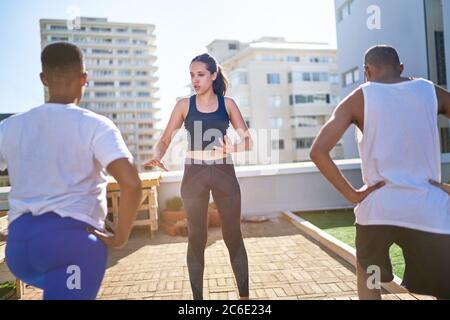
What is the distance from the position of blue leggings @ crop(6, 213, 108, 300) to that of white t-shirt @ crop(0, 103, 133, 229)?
5cm

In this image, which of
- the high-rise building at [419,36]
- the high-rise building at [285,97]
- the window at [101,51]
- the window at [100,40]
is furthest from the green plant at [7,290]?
the window at [100,40]

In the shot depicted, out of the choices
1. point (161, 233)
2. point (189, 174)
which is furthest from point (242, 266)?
point (161, 233)

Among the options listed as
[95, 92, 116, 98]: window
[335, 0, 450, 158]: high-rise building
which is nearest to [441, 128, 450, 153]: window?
[335, 0, 450, 158]: high-rise building

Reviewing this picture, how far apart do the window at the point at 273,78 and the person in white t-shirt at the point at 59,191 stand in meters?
44.8

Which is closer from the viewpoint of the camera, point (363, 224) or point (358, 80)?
point (363, 224)

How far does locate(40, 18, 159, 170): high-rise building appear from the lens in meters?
85.0

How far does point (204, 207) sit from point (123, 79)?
298 ft

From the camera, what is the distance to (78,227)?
1.47 metres

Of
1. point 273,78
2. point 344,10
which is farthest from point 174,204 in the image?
point 273,78

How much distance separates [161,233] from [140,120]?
83.3 m

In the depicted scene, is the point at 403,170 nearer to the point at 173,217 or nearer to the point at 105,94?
the point at 173,217

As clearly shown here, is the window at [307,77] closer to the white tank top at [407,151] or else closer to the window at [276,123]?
the window at [276,123]

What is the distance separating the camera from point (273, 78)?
4500 cm

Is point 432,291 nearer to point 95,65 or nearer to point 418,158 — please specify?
point 418,158
